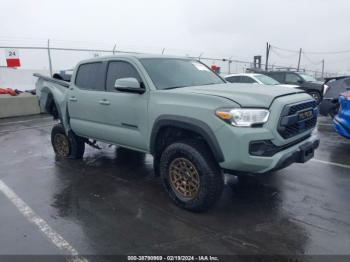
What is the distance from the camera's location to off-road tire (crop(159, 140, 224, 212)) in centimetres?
382

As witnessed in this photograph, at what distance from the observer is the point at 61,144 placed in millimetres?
6785

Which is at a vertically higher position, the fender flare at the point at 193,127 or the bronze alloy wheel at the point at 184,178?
the fender flare at the point at 193,127

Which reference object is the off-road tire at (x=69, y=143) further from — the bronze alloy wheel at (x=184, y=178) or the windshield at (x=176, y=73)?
the bronze alloy wheel at (x=184, y=178)

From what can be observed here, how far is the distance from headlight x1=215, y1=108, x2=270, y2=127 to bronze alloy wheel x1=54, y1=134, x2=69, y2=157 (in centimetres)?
397

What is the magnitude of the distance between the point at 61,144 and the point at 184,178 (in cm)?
359

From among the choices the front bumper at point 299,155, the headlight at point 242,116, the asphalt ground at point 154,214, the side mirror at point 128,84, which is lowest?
the asphalt ground at point 154,214

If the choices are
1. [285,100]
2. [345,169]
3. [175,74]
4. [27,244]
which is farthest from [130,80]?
[345,169]

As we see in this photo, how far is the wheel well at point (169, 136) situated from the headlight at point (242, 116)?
1.88ft

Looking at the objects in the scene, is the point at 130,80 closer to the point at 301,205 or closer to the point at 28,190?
the point at 28,190

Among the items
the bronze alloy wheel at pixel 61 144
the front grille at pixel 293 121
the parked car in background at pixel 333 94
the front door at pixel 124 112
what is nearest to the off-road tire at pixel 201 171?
the front door at pixel 124 112

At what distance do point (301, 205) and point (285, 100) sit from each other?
55.5 inches

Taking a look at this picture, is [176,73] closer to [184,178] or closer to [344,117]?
[184,178]

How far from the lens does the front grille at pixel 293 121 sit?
3725 millimetres

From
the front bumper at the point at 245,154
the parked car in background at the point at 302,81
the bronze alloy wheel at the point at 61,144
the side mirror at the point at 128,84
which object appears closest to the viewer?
the front bumper at the point at 245,154
